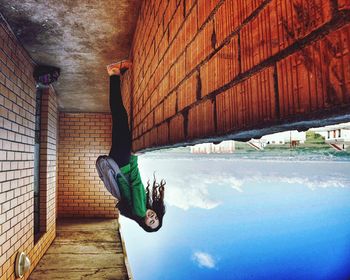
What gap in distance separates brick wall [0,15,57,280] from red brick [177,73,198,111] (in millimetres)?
2382

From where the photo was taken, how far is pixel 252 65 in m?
0.70

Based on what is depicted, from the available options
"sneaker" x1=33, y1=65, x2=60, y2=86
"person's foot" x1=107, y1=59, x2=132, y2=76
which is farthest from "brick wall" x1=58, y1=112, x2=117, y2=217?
"person's foot" x1=107, y1=59, x2=132, y2=76

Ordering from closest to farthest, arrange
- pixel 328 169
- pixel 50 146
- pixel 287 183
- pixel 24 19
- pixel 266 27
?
pixel 266 27, pixel 24 19, pixel 50 146, pixel 328 169, pixel 287 183

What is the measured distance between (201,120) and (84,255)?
4.54m

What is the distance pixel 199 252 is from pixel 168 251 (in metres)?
1.78

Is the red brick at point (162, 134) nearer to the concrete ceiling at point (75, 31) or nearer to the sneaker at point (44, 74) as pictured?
the concrete ceiling at point (75, 31)

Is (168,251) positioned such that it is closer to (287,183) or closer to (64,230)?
(287,183)

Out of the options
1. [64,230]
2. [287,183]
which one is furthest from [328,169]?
→ [64,230]

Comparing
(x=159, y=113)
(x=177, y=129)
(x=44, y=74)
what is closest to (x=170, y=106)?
(x=177, y=129)

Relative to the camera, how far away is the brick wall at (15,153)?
9.68 ft

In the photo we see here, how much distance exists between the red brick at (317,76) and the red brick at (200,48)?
41cm

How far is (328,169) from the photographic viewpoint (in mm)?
8141

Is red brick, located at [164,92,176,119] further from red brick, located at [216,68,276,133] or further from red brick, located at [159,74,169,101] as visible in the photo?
red brick, located at [216,68,276,133]

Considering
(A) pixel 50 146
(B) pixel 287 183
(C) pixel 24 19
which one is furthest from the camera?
(B) pixel 287 183
